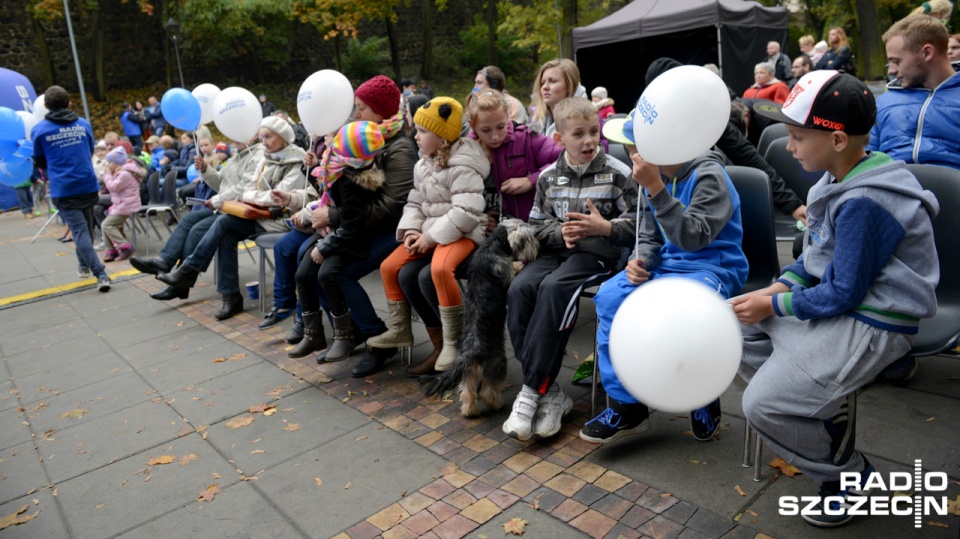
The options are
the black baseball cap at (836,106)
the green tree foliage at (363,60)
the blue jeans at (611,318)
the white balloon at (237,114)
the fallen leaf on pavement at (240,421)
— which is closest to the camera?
the black baseball cap at (836,106)

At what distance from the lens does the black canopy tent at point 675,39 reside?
43.4 ft

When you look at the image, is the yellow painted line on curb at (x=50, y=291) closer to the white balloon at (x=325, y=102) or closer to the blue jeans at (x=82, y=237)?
the blue jeans at (x=82, y=237)

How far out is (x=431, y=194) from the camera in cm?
421

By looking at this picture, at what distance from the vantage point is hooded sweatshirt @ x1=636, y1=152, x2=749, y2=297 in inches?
113

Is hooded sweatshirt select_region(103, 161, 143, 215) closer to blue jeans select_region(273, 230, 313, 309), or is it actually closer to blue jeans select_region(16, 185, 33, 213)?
blue jeans select_region(273, 230, 313, 309)

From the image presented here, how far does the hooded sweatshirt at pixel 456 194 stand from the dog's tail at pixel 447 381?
0.82m

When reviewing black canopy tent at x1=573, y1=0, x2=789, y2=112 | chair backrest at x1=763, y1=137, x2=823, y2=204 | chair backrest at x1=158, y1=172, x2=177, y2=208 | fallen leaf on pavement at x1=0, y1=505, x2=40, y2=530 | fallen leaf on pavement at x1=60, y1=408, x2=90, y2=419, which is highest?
black canopy tent at x1=573, y1=0, x2=789, y2=112

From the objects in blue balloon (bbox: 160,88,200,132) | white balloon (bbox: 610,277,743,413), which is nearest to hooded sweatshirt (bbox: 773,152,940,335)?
white balloon (bbox: 610,277,743,413)

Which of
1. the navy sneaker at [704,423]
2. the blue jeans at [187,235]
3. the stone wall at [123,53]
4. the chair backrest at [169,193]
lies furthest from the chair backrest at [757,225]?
the stone wall at [123,53]

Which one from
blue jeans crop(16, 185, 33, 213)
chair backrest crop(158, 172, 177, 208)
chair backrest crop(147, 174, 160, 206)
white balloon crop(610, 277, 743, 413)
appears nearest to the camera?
white balloon crop(610, 277, 743, 413)

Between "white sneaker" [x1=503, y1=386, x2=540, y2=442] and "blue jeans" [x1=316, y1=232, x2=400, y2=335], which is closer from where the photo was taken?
"white sneaker" [x1=503, y1=386, x2=540, y2=442]

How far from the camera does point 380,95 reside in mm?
4555

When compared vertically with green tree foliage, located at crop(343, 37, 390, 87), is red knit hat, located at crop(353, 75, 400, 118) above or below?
below

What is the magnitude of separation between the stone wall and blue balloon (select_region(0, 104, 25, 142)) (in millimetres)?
18332
